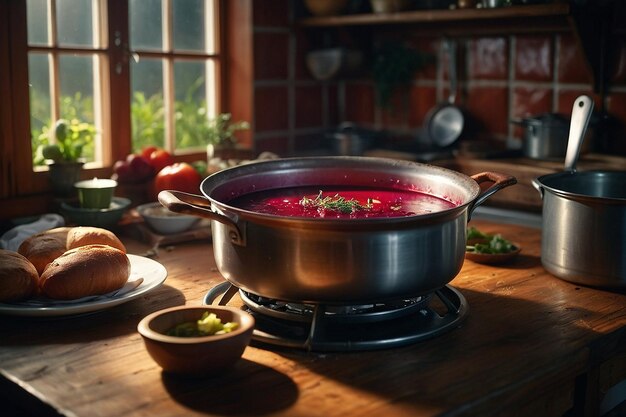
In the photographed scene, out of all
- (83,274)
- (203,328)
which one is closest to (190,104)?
(83,274)

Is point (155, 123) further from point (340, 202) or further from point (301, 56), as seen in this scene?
point (340, 202)

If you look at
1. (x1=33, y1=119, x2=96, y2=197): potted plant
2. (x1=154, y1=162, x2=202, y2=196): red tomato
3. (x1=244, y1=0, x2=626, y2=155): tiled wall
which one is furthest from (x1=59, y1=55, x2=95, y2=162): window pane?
(x1=244, y1=0, x2=626, y2=155): tiled wall

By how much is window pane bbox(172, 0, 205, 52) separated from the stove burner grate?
1540mm

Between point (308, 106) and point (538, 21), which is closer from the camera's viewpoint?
point (538, 21)

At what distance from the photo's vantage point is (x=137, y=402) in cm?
112

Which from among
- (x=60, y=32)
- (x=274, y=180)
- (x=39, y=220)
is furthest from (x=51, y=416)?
(x=60, y=32)

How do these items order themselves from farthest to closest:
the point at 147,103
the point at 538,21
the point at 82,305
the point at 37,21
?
the point at 147,103
the point at 538,21
the point at 37,21
the point at 82,305

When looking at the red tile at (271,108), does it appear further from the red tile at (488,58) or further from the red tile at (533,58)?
the red tile at (533,58)

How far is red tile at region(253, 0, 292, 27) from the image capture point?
2.94 meters

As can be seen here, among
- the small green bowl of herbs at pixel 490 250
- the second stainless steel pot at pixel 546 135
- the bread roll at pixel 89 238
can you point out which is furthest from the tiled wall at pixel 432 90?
the bread roll at pixel 89 238

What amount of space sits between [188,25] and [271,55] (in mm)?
358

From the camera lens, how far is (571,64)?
2.65 metres

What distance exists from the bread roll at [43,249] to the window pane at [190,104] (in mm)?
1204

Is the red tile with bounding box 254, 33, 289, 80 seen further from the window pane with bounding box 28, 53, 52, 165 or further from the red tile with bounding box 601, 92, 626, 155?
the red tile with bounding box 601, 92, 626, 155
